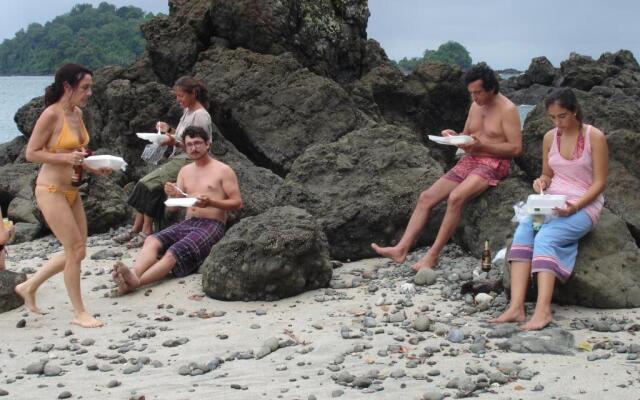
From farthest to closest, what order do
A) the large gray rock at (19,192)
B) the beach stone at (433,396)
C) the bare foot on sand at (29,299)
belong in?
the large gray rock at (19,192) → the bare foot on sand at (29,299) → the beach stone at (433,396)

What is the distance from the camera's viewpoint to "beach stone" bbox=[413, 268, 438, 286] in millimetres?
7477

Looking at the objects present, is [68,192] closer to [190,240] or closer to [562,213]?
[190,240]

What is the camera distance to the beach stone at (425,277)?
24.5 ft

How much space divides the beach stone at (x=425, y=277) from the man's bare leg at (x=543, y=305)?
4.26 feet

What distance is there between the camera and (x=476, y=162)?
8086mm

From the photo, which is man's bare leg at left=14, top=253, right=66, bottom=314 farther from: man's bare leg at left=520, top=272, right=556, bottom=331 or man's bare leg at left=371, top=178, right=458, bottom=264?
man's bare leg at left=520, top=272, right=556, bottom=331

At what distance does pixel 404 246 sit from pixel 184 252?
2035 millimetres

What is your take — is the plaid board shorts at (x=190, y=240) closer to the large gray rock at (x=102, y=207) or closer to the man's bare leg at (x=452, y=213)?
the man's bare leg at (x=452, y=213)

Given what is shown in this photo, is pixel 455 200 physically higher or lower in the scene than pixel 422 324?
higher

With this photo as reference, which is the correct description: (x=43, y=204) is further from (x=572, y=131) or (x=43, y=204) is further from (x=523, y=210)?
(x=572, y=131)

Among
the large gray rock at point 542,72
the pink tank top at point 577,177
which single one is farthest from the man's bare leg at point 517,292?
the large gray rock at point 542,72

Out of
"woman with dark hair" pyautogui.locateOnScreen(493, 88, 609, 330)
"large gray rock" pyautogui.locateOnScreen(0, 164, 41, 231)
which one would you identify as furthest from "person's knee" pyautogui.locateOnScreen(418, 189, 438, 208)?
"large gray rock" pyautogui.locateOnScreen(0, 164, 41, 231)

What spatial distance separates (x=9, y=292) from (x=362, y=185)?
351 centimetres

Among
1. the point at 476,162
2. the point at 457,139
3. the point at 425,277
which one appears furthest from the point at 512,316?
the point at 476,162
